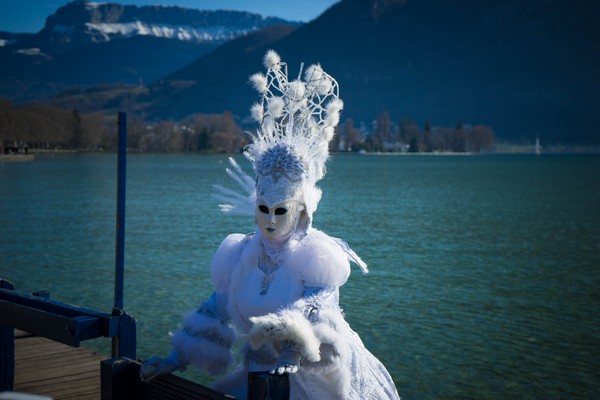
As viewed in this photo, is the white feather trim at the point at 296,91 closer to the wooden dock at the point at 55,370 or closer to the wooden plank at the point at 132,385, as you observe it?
the wooden plank at the point at 132,385

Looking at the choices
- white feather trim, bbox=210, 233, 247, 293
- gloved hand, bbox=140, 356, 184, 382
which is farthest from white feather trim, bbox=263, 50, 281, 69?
gloved hand, bbox=140, 356, 184, 382

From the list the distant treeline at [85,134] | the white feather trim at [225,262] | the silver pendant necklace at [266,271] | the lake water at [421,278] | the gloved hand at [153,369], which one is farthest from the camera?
the distant treeline at [85,134]

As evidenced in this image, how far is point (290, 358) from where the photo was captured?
383cm

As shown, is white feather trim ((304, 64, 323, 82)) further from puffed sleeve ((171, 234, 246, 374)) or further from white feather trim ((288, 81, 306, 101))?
puffed sleeve ((171, 234, 246, 374))

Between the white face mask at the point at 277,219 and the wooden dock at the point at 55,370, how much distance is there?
97.1 inches

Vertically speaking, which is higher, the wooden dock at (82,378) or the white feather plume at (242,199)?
the white feather plume at (242,199)

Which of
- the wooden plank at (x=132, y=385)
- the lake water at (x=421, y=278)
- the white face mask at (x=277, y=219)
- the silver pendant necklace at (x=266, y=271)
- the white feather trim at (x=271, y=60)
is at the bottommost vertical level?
the lake water at (x=421, y=278)

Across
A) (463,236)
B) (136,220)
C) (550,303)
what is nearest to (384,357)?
(550,303)

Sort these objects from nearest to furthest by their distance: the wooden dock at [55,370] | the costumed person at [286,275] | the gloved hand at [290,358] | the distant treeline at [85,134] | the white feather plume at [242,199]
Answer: the gloved hand at [290,358] < the costumed person at [286,275] < the white feather plume at [242,199] < the wooden dock at [55,370] < the distant treeline at [85,134]

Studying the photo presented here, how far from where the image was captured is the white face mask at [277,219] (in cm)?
452

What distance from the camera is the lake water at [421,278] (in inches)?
387

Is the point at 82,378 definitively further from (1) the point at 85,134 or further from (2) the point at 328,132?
(1) the point at 85,134

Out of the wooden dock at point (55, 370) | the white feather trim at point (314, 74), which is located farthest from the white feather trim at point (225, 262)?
the wooden dock at point (55, 370)

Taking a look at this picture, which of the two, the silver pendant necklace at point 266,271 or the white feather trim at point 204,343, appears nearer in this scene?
the white feather trim at point 204,343
